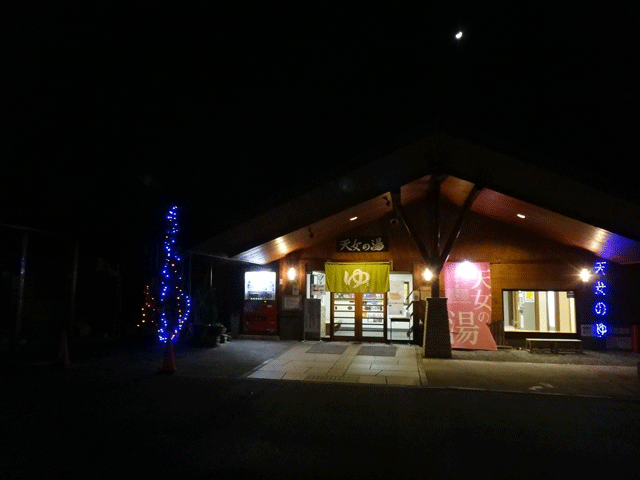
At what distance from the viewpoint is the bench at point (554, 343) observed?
43.5ft

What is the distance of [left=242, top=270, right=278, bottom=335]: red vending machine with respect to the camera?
1580cm

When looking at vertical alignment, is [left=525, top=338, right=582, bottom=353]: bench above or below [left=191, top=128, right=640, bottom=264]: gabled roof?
below

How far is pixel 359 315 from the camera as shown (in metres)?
15.2

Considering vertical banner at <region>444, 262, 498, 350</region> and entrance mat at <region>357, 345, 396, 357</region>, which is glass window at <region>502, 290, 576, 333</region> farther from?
entrance mat at <region>357, 345, 396, 357</region>

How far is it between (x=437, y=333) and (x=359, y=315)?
3598 mm

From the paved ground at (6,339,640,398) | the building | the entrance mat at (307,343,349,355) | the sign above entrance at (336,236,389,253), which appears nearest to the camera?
the paved ground at (6,339,640,398)

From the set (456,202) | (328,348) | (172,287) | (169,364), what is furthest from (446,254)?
(172,287)

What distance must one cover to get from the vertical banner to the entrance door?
2.42 m

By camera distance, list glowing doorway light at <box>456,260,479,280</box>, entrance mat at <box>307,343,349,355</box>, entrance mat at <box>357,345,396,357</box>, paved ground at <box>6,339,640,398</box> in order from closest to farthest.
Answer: paved ground at <box>6,339,640,398</box>
entrance mat at <box>357,345,396,357</box>
entrance mat at <box>307,343,349,355</box>
glowing doorway light at <box>456,260,479,280</box>

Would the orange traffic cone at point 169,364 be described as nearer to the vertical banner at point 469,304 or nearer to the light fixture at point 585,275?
the vertical banner at point 469,304

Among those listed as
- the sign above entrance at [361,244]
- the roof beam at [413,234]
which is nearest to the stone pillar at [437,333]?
Answer: the roof beam at [413,234]

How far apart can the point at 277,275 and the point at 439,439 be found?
10.8 metres

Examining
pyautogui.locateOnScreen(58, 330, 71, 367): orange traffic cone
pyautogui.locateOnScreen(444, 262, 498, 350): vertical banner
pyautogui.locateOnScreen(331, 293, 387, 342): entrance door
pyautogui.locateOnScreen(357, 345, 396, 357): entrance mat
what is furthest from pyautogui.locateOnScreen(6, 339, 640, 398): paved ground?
pyautogui.locateOnScreen(331, 293, 387, 342): entrance door

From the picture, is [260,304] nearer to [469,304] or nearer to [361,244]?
[361,244]
